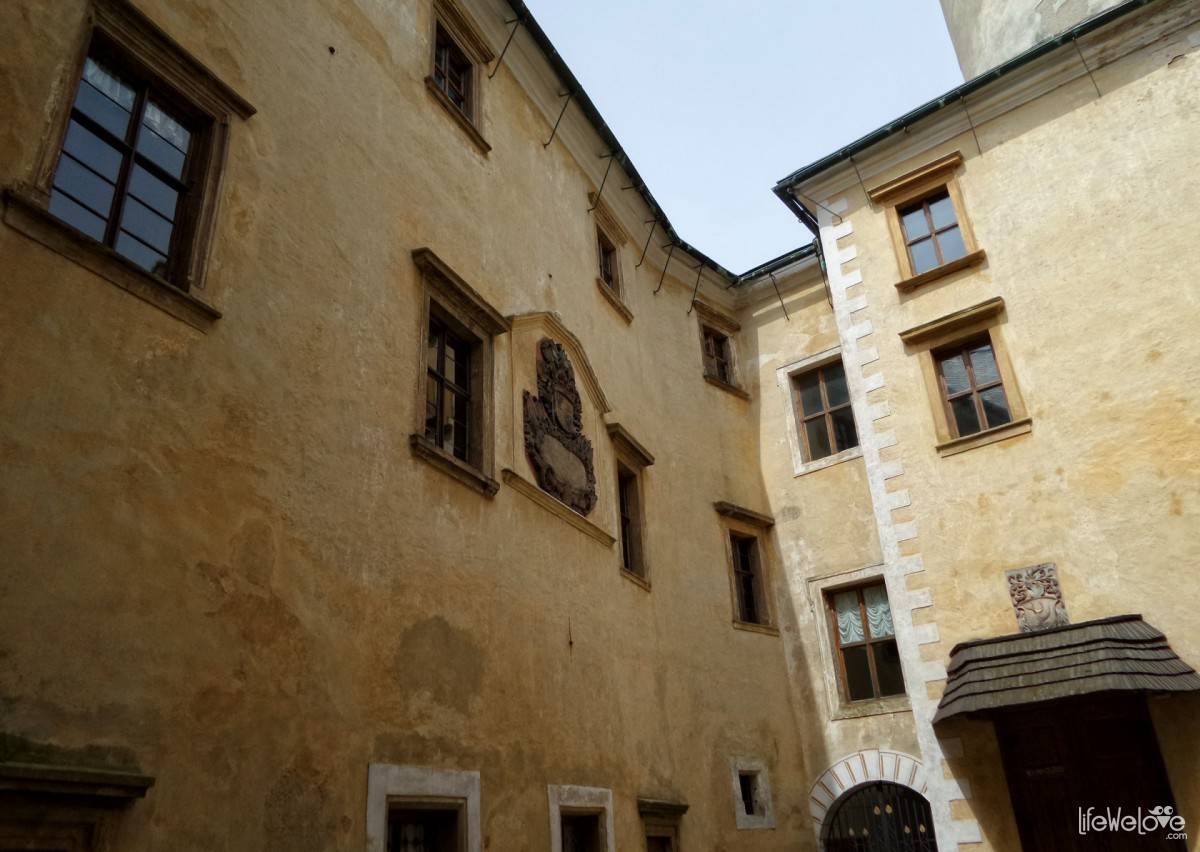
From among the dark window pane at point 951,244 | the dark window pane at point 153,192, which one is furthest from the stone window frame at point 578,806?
the dark window pane at point 951,244

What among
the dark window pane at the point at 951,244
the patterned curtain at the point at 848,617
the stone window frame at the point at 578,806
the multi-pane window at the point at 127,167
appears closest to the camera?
the multi-pane window at the point at 127,167

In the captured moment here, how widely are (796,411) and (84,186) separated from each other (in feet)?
37.9

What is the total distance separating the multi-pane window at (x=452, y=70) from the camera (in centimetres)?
1046

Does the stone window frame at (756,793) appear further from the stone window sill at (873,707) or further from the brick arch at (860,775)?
the stone window sill at (873,707)

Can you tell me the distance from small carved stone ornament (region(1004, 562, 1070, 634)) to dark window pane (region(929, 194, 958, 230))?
204 inches

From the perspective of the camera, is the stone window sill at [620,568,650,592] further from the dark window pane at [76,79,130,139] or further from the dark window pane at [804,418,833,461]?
the dark window pane at [76,79,130,139]

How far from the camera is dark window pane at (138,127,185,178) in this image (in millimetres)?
6215

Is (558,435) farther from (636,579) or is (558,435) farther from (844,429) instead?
(844,429)

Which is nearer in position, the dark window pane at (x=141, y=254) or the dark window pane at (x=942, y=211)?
the dark window pane at (x=141, y=254)

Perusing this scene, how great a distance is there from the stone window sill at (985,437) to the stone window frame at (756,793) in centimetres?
484

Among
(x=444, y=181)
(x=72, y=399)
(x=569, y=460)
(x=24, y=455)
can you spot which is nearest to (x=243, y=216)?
(x=72, y=399)

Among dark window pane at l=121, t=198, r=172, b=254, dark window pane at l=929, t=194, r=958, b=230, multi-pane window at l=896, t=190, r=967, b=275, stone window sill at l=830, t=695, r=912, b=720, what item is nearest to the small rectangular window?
stone window sill at l=830, t=695, r=912, b=720

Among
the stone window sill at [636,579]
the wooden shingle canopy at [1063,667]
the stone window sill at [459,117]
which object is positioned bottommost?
the wooden shingle canopy at [1063,667]

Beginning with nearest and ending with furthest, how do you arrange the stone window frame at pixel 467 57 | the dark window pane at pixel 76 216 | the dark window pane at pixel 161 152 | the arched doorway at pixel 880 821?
the dark window pane at pixel 76 216, the dark window pane at pixel 161 152, the stone window frame at pixel 467 57, the arched doorway at pixel 880 821
